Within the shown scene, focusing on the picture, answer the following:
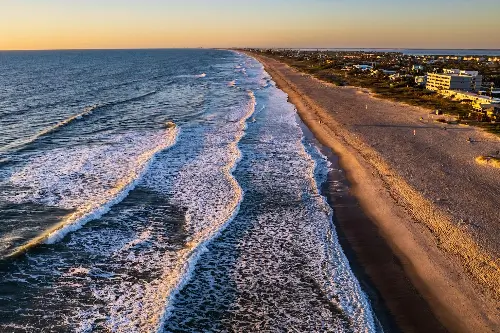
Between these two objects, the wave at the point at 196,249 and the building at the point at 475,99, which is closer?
the wave at the point at 196,249

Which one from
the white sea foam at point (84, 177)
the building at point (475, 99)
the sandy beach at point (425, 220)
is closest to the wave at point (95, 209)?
the white sea foam at point (84, 177)

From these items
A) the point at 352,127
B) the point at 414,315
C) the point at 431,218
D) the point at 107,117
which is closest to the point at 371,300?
the point at 414,315

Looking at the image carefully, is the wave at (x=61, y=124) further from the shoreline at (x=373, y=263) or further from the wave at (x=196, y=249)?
the shoreline at (x=373, y=263)

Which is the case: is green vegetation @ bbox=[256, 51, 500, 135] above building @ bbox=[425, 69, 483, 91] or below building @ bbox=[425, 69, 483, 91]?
below

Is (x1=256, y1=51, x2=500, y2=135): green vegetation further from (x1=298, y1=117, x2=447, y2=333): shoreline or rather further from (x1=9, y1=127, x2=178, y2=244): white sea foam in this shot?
(x1=9, y1=127, x2=178, y2=244): white sea foam

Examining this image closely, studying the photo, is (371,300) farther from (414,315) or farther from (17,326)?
(17,326)

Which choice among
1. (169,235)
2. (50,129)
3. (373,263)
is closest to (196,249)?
(169,235)

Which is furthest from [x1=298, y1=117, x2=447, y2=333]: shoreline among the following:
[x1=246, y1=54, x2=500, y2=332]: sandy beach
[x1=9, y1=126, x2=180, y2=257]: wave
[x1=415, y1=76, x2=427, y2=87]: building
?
[x1=415, y1=76, x2=427, y2=87]: building
